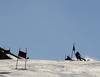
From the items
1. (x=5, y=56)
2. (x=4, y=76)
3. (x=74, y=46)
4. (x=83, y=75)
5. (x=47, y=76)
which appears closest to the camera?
(x=4, y=76)

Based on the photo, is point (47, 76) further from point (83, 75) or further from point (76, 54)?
point (76, 54)

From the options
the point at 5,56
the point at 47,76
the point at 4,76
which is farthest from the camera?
the point at 5,56

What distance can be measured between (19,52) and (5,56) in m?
34.6

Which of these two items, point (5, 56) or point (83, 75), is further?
point (5, 56)

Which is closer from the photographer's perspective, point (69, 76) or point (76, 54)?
point (69, 76)

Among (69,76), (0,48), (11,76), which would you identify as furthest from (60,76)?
(0,48)

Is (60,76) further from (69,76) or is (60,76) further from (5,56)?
(5,56)

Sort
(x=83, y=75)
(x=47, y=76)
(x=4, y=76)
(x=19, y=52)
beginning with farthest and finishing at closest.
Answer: (x=19, y=52) → (x=83, y=75) → (x=47, y=76) → (x=4, y=76)

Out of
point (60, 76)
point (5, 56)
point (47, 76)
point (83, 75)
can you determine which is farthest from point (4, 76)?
point (5, 56)

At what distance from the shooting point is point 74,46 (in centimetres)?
2409

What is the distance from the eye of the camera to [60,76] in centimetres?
1080

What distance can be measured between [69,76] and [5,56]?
123 ft

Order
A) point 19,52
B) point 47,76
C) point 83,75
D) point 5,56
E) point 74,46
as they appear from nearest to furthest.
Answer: point 47,76, point 83,75, point 19,52, point 74,46, point 5,56

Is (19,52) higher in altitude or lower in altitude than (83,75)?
higher
